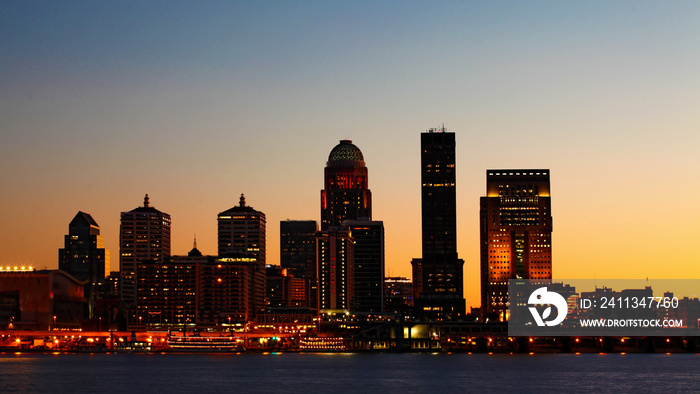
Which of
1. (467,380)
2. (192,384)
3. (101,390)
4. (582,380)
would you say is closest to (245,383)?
(192,384)

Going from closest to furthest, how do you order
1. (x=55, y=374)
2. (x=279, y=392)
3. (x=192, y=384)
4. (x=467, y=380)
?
(x=279, y=392)
(x=192, y=384)
(x=467, y=380)
(x=55, y=374)

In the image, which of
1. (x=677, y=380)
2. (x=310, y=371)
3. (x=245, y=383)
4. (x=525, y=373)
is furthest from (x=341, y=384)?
(x=677, y=380)

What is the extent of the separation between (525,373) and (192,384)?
6455 centimetres

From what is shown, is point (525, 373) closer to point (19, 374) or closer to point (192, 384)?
point (192, 384)

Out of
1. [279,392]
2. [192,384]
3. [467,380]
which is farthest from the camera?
[467,380]

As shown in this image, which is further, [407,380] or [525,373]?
[525,373]

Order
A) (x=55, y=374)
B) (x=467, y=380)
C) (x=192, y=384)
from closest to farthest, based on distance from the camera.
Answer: (x=192, y=384) < (x=467, y=380) < (x=55, y=374)

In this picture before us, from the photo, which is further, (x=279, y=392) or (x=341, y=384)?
(x=341, y=384)

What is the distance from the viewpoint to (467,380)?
17788 cm

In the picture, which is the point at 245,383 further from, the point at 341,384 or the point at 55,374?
the point at 55,374

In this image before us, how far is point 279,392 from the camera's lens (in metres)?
153

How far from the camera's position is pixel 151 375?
186 meters

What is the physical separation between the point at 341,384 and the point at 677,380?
58740 mm

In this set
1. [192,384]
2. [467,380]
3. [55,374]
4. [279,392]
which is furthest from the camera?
[55,374]
